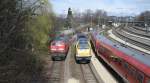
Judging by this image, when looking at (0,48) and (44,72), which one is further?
(44,72)

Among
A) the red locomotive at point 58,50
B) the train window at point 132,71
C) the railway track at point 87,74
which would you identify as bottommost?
the railway track at point 87,74

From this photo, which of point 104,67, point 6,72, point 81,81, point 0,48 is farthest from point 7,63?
point 104,67

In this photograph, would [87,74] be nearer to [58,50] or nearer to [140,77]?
[58,50]

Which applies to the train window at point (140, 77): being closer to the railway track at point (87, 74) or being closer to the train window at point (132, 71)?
the train window at point (132, 71)

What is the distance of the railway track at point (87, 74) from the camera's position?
28.0 meters

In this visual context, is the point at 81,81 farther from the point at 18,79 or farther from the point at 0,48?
the point at 0,48

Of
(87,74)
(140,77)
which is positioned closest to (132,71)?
(140,77)

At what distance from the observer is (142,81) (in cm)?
1681

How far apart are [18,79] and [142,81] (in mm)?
9588

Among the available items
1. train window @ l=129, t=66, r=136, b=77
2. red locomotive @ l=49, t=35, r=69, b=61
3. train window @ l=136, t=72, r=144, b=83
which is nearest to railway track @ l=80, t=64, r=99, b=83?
red locomotive @ l=49, t=35, r=69, b=61

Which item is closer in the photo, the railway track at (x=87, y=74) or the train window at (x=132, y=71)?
the train window at (x=132, y=71)

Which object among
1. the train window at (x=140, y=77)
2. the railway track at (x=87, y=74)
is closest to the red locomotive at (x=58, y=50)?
the railway track at (x=87, y=74)

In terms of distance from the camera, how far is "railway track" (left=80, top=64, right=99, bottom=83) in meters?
28.0

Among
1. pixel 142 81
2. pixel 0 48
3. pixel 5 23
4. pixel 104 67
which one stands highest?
pixel 5 23
